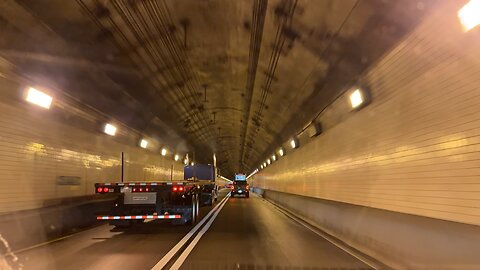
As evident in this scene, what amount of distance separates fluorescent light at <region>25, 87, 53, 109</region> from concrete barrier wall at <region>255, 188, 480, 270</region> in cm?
990

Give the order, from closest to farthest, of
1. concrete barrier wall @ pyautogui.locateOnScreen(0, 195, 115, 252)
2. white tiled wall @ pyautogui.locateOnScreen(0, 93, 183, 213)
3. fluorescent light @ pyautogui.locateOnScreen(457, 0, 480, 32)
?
fluorescent light @ pyautogui.locateOnScreen(457, 0, 480, 32)
concrete barrier wall @ pyautogui.locateOnScreen(0, 195, 115, 252)
white tiled wall @ pyautogui.locateOnScreen(0, 93, 183, 213)

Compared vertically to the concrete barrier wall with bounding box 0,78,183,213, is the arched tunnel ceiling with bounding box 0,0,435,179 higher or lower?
higher

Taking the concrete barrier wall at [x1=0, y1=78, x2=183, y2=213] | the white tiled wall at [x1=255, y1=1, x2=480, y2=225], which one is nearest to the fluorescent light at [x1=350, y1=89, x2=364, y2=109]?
the white tiled wall at [x1=255, y1=1, x2=480, y2=225]

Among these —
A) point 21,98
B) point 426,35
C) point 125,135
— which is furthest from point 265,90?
point 426,35

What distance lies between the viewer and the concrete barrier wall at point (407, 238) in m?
7.45

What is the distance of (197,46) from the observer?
54.3ft

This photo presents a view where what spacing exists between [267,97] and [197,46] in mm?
7347

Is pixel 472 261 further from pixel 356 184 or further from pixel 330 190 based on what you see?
pixel 330 190

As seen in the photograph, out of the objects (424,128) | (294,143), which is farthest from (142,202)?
(294,143)

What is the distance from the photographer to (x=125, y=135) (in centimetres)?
2475

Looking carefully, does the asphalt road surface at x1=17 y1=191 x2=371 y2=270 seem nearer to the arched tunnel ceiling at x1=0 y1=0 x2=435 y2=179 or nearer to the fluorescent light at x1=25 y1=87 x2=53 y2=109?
the fluorescent light at x1=25 y1=87 x2=53 y2=109

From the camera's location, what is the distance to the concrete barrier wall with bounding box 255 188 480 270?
24.4ft

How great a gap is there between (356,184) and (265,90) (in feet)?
26.1

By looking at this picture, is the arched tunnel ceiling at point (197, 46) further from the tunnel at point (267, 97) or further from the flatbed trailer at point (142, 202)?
the flatbed trailer at point (142, 202)
